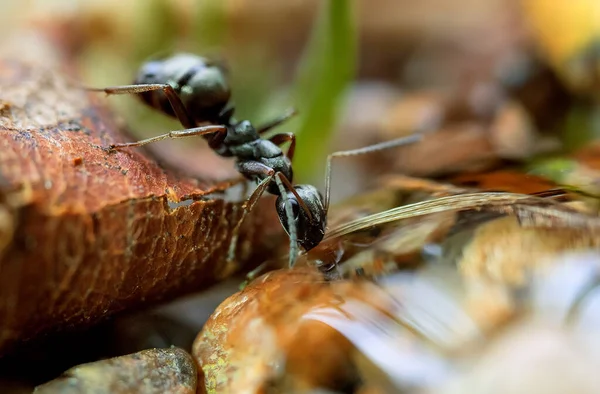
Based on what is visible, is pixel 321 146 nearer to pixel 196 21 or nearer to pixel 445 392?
pixel 196 21

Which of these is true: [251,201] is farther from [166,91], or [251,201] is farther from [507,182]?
[507,182]

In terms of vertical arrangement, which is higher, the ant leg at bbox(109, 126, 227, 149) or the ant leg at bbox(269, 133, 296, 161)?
the ant leg at bbox(109, 126, 227, 149)

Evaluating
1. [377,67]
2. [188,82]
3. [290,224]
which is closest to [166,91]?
[188,82]

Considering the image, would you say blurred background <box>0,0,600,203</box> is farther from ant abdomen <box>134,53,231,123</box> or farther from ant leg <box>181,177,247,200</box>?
ant leg <box>181,177,247,200</box>

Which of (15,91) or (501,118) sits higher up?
(15,91)

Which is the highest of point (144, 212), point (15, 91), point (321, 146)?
point (15, 91)

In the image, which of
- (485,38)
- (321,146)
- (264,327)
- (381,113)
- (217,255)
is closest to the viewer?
(264,327)

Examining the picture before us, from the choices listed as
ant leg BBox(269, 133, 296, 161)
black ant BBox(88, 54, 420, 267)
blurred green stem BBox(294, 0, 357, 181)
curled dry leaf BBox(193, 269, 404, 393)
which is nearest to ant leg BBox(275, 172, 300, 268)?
black ant BBox(88, 54, 420, 267)

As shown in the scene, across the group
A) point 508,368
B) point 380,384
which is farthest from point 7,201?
point 508,368
